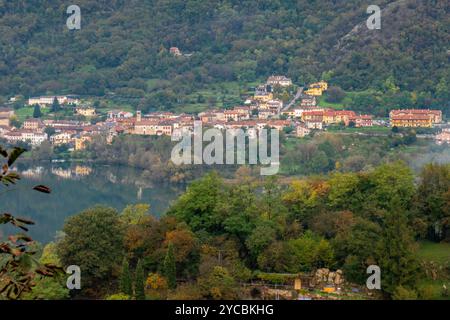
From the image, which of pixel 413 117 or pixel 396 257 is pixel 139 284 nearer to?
pixel 396 257

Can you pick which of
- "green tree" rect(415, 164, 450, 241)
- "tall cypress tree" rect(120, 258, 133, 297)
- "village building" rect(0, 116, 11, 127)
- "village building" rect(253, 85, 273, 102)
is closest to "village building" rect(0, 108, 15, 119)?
"village building" rect(0, 116, 11, 127)

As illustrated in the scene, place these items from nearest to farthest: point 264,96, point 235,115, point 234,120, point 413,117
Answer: point 413,117
point 234,120
point 235,115
point 264,96

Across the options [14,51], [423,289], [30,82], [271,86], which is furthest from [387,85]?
[423,289]

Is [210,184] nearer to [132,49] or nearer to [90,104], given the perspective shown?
[90,104]

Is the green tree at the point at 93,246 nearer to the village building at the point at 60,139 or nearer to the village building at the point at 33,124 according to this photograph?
the village building at the point at 60,139

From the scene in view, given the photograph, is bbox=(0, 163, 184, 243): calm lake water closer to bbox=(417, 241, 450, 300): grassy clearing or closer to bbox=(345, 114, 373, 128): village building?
bbox=(345, 114, 373, 128): village building

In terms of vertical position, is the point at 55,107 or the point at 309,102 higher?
the point at 55,107

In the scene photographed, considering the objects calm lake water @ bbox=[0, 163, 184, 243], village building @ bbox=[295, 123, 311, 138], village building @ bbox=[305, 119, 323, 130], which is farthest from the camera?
village building @ bbox=[305, 119, 323, 130]

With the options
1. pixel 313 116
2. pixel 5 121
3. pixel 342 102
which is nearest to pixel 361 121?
pixel 313 116
